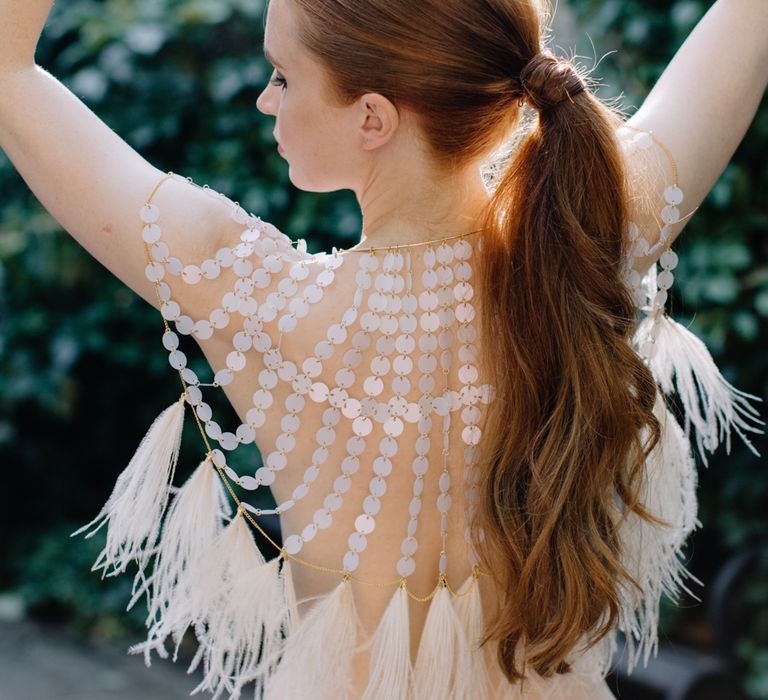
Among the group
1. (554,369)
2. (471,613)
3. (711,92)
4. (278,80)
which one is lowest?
(471,613)

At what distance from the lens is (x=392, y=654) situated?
1248 millimetres

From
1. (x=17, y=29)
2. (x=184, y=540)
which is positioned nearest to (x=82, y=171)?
(x=17, y=29)

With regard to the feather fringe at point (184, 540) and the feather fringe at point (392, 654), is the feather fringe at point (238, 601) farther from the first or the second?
the feather fringe at point (392, 654)

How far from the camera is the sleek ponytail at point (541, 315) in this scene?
1173 millimetres

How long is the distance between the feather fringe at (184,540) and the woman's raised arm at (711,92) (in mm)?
714

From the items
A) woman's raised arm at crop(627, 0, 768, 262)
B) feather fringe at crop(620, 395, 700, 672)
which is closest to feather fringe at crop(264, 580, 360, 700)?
feather fringe at crop(620, 395, 700, 672)

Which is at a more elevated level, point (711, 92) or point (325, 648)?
point (711, 92)

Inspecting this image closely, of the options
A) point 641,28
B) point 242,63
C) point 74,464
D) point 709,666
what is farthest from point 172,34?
point 709,666

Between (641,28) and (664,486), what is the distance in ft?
5.12

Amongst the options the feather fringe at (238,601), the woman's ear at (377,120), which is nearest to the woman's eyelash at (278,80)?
the woman's ear at (377,120)

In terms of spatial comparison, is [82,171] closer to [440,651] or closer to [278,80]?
[278,80]

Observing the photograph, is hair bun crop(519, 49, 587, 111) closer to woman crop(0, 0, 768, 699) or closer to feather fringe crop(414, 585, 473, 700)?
woman crop(0, 0, 768, 699)

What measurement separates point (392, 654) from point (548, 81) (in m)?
0.73

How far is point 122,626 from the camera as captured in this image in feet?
12.0
